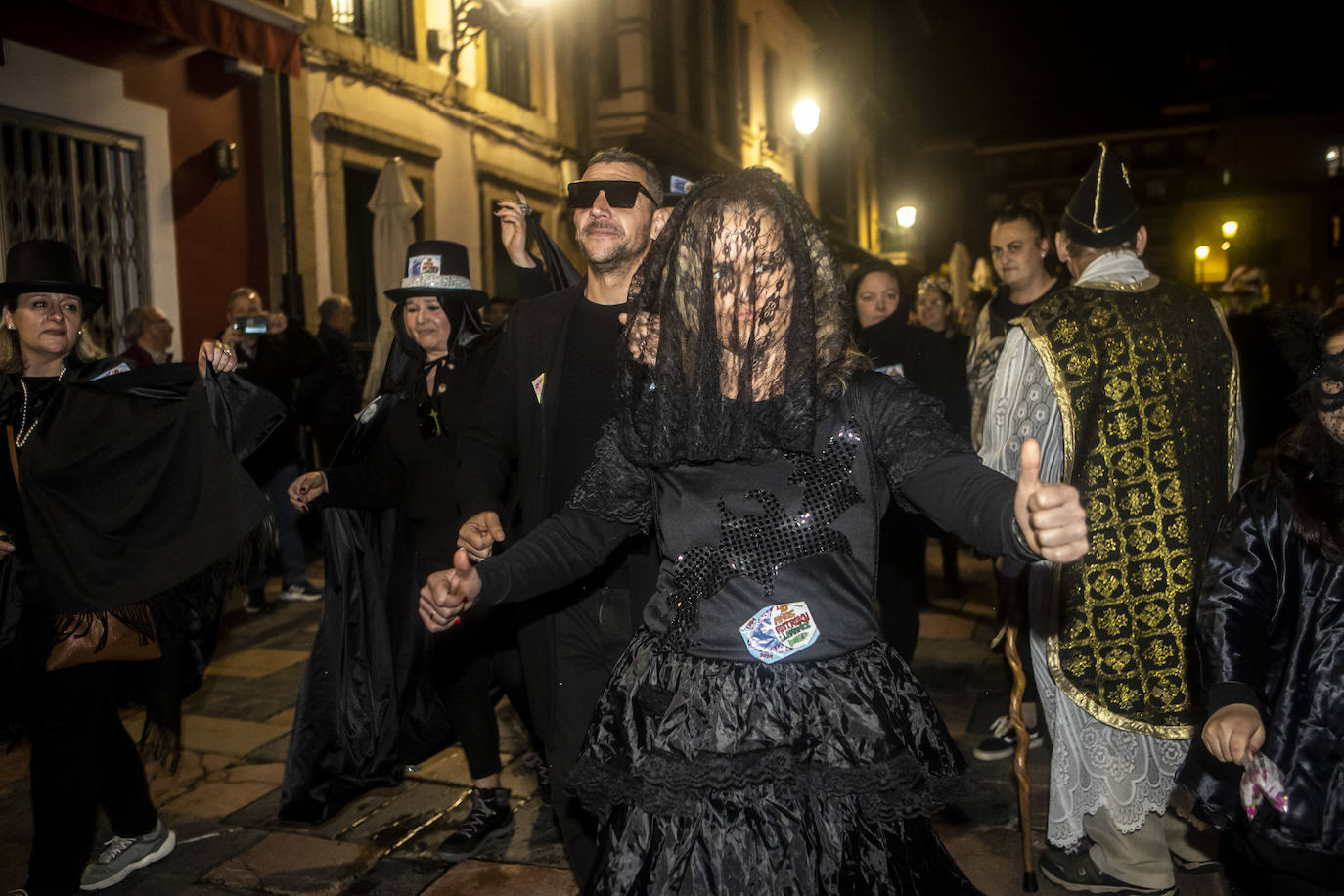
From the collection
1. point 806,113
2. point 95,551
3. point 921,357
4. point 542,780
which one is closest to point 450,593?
point 95,551

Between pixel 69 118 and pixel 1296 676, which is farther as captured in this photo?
pixel 69 118

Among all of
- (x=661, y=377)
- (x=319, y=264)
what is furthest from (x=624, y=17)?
(x=661, y=377)

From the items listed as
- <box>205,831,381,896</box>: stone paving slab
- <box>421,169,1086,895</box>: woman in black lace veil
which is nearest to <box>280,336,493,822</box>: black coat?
<box>205,831,381,896</box>: stone paving slab

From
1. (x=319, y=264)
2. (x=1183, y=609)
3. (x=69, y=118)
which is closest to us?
(x=1183, y=609)

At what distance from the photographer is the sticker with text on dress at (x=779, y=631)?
6.64 ft

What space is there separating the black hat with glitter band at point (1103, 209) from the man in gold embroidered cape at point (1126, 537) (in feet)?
0.56

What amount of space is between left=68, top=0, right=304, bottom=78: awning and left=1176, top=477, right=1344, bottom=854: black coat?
→ 809cm

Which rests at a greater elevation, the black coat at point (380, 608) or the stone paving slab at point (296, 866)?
the black coat at point (380, 608)

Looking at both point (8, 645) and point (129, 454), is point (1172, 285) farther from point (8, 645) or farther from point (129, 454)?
point (8, 645)

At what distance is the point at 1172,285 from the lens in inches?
136

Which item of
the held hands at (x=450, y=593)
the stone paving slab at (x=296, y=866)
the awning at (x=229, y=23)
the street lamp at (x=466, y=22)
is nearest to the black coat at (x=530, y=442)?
the held hands at (x=450, y=593)

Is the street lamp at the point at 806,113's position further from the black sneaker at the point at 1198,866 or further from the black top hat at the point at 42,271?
the black sneaker at the point at 1198,866

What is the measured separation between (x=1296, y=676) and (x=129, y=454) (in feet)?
11.4

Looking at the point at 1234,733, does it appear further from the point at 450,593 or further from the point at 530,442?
the point at 530,442
